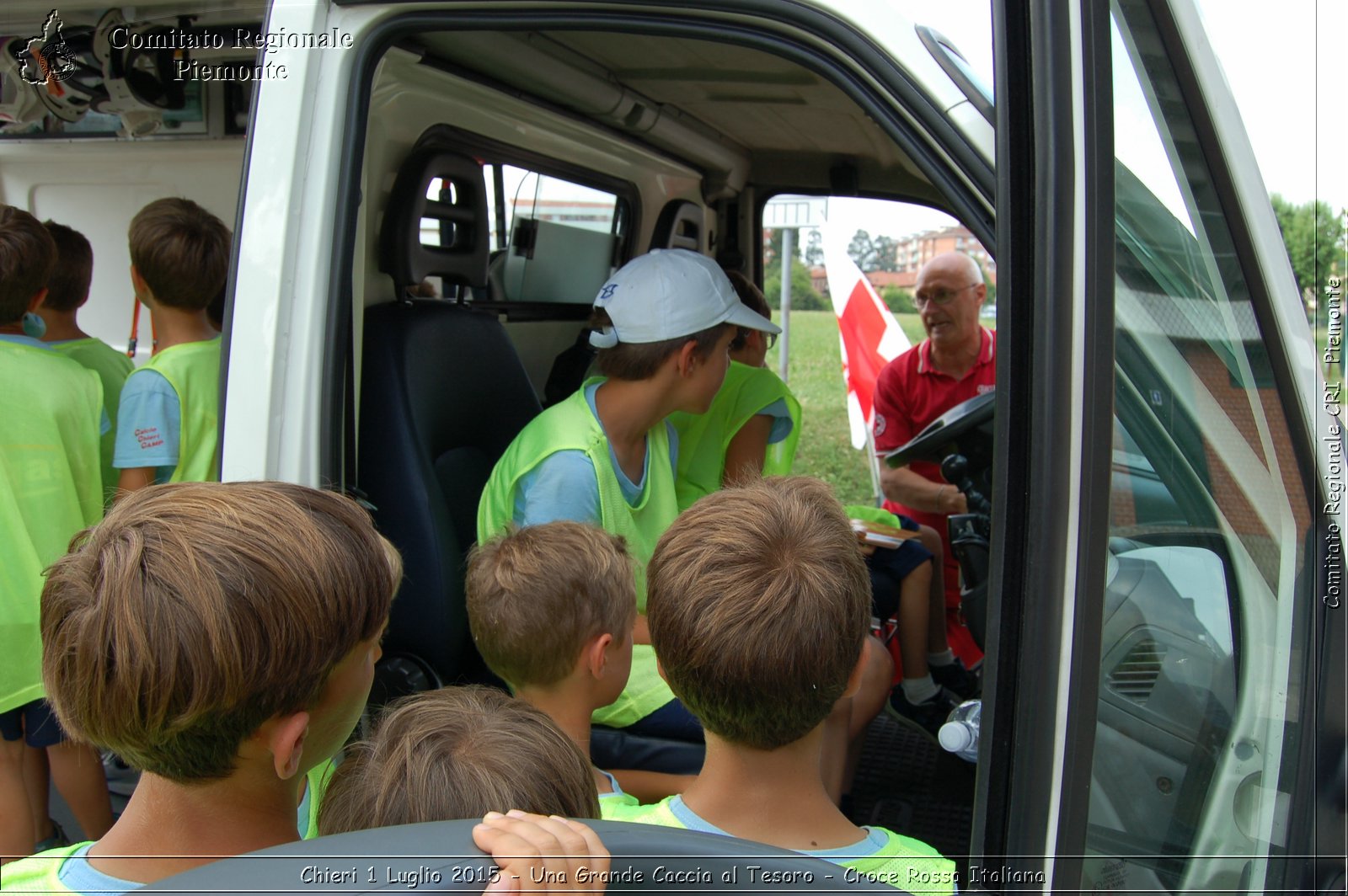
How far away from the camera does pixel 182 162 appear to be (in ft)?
11.3

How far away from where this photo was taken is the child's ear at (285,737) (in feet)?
3.39

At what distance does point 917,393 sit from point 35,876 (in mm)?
3323

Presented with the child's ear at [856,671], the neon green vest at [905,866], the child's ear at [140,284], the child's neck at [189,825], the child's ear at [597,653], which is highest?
the child's ear at [140,284]

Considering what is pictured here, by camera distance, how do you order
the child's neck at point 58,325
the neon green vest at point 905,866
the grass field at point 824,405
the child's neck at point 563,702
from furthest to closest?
1. the grass field at point 824,405
2. the child's neck at point 58,325
3. the child's neck at point 563,702
4. the neon green vest at point 905,866

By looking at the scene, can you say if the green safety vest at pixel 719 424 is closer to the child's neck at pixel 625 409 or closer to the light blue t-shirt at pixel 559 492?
the child's neck at pixel 625 409

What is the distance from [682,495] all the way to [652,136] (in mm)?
1300

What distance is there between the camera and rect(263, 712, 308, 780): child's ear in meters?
1.03

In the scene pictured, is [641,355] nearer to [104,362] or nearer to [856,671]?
[856,671]

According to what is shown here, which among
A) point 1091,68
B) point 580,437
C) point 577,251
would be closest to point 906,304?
point 577,251

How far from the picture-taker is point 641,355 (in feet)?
7.16

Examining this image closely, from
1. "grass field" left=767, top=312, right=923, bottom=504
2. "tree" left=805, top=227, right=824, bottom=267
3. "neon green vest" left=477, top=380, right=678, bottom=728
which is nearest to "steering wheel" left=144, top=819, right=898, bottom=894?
"neon green vest" left=477, top=380, right=678, bottom=728

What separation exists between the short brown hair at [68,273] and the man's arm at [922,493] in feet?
8.27

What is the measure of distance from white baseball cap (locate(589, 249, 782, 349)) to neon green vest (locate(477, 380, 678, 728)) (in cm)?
20

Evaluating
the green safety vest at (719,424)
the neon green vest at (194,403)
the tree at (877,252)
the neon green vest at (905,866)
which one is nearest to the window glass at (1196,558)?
the neon green vest at (905,866)
